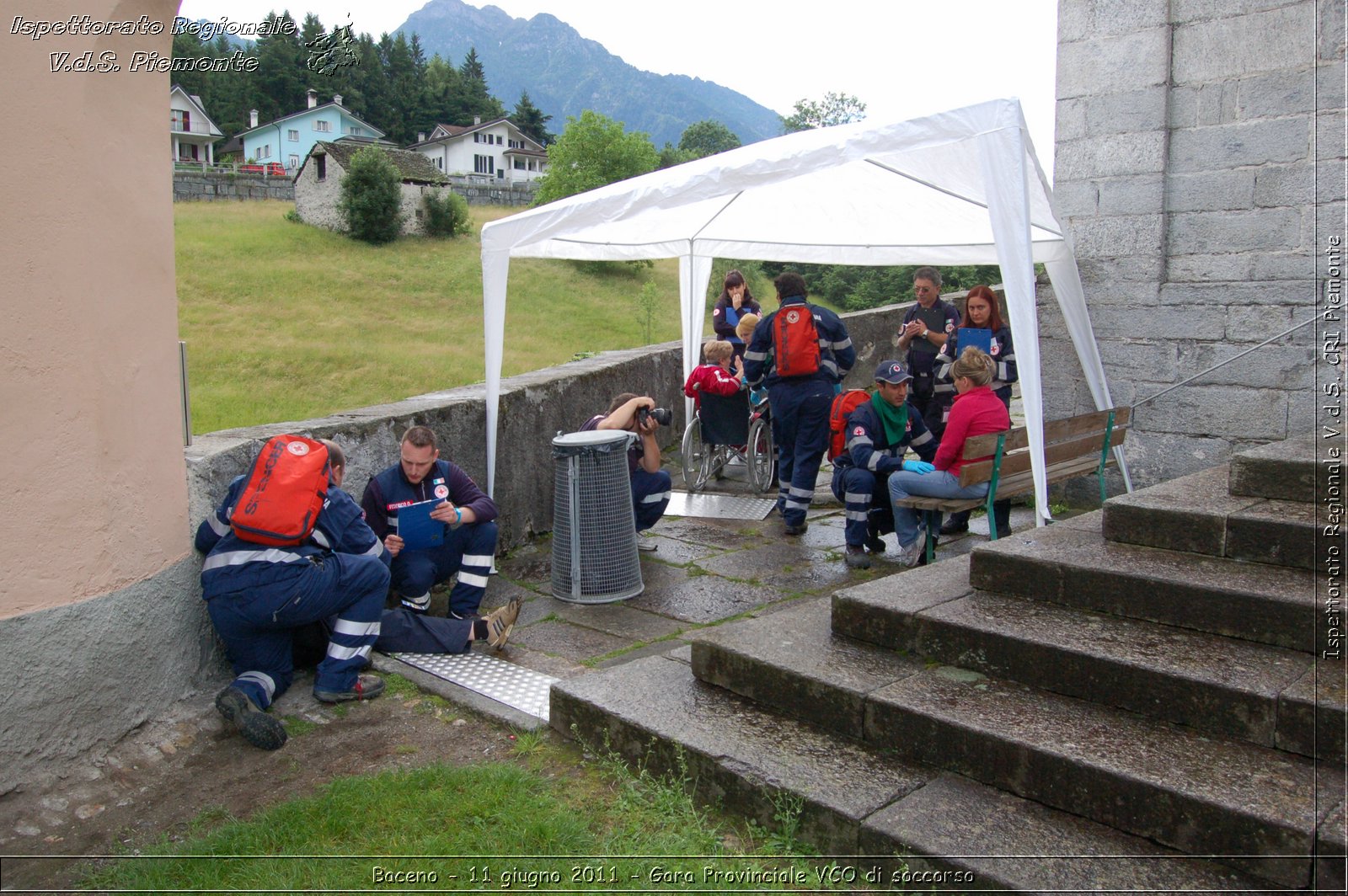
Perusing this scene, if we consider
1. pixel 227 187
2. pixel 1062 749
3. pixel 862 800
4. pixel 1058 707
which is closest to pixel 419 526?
pixel 862 800

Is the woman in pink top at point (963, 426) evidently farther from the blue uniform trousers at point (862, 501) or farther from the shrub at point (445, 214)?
the shrub at point (445, 214)

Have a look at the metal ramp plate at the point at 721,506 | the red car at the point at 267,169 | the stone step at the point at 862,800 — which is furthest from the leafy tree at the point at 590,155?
the stone step at the point at 862,800

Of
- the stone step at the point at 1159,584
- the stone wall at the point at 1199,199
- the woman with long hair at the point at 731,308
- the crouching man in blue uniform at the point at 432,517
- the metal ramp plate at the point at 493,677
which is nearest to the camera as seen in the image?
the stone step at the point at 1159,584

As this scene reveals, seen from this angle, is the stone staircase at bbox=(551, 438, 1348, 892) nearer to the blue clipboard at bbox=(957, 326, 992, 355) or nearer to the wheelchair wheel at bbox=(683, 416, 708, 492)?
the blue clipboard at bbox=(957, 326, 992, 355)

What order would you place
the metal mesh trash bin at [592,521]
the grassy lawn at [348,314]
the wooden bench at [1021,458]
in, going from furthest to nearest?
1. the grassy lawn at [348,314]
2. the metal mesh trash bin at [592,521]
3. the wooden bench at [1021,458]

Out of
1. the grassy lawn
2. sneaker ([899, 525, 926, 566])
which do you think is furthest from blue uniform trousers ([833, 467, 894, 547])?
the grassy lawn

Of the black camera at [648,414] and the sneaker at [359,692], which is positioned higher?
the black camera at [648,414]

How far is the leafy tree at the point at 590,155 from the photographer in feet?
183

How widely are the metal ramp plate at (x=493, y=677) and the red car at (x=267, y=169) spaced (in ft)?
193

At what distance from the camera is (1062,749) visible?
3.00 m

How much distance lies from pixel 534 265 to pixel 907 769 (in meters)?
40.3

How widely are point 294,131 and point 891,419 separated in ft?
251

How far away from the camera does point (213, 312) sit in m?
28.7

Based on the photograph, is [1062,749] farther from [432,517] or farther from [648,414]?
[648,414]
